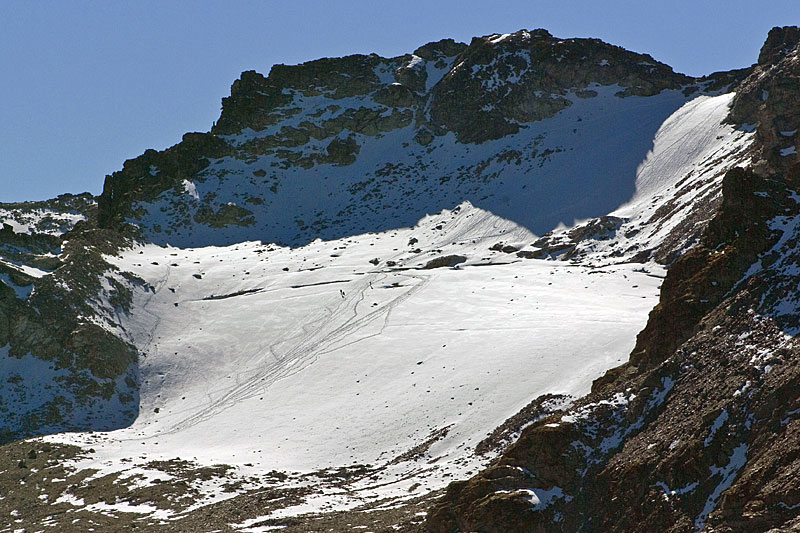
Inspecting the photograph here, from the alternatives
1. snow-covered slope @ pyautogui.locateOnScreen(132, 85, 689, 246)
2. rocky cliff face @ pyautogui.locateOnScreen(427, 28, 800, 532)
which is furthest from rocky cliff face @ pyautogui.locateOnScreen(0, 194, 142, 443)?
rocky cliff face @ pyautogui.locateOnScreen(427, 28, 800, 532)

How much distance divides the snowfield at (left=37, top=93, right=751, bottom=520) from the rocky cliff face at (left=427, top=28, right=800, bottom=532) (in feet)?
32.4

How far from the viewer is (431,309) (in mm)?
55219

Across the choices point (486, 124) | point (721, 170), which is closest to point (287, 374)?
point (721, 170)

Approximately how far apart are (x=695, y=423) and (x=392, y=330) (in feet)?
118

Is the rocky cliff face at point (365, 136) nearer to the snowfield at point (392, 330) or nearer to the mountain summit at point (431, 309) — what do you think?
the mountain summit at point (431, 309)

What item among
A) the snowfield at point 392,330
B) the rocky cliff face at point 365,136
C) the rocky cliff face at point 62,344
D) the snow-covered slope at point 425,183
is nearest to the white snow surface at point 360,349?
the snowfield at point 392,330

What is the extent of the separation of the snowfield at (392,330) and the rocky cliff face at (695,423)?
9.87 metres

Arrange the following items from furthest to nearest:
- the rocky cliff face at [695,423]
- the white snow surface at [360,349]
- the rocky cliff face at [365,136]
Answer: the rocky cliff face at [365,136], the white snow surface at [360,349], the rocky cliff face at [695,423]

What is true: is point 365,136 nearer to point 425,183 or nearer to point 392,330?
point 425,183

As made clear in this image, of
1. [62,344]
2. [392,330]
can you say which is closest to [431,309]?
[392,330]

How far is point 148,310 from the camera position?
60906mm

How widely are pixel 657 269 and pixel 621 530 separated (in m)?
43.1

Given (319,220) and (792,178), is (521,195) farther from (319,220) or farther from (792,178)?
(792,178)

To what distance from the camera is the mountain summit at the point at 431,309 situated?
59.1 feet
